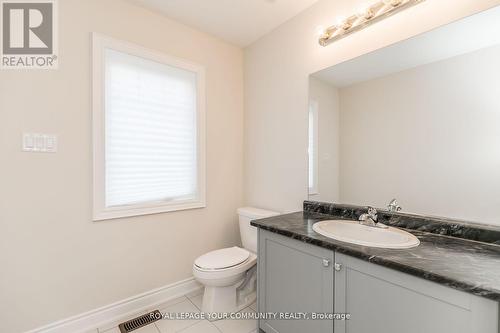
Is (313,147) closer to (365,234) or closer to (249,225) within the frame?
(365,234)

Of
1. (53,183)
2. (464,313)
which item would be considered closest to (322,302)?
(464,313)

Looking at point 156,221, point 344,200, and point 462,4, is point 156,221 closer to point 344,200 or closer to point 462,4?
point 344,200

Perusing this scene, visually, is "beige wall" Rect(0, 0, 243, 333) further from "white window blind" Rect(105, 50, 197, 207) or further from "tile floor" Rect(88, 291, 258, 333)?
"tile floor" Rect(88, 291, 258, 333)

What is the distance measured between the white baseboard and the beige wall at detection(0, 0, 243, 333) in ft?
0.16

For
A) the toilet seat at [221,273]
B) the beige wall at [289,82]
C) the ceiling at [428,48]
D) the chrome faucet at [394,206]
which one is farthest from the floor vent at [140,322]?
the ceiling at [428,48]

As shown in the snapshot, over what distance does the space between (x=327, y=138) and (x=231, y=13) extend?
130 cm

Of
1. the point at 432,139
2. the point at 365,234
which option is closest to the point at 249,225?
the point at 365,234

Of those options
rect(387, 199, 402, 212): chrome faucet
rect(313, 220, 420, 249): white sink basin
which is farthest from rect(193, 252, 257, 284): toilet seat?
rect(387, 199, 402, 212): chrome faucet

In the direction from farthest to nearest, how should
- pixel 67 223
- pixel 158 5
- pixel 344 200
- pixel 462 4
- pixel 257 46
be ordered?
pixel 257 46
pixel 158 5
pixel 344 200
pixel 67 223
pixel 462 4

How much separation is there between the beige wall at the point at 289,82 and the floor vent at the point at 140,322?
1244mm

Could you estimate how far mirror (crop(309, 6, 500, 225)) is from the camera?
108 cm

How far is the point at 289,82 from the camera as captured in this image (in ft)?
6.48

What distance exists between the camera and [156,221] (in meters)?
1.92

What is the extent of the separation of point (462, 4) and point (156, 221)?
93.6 inches
